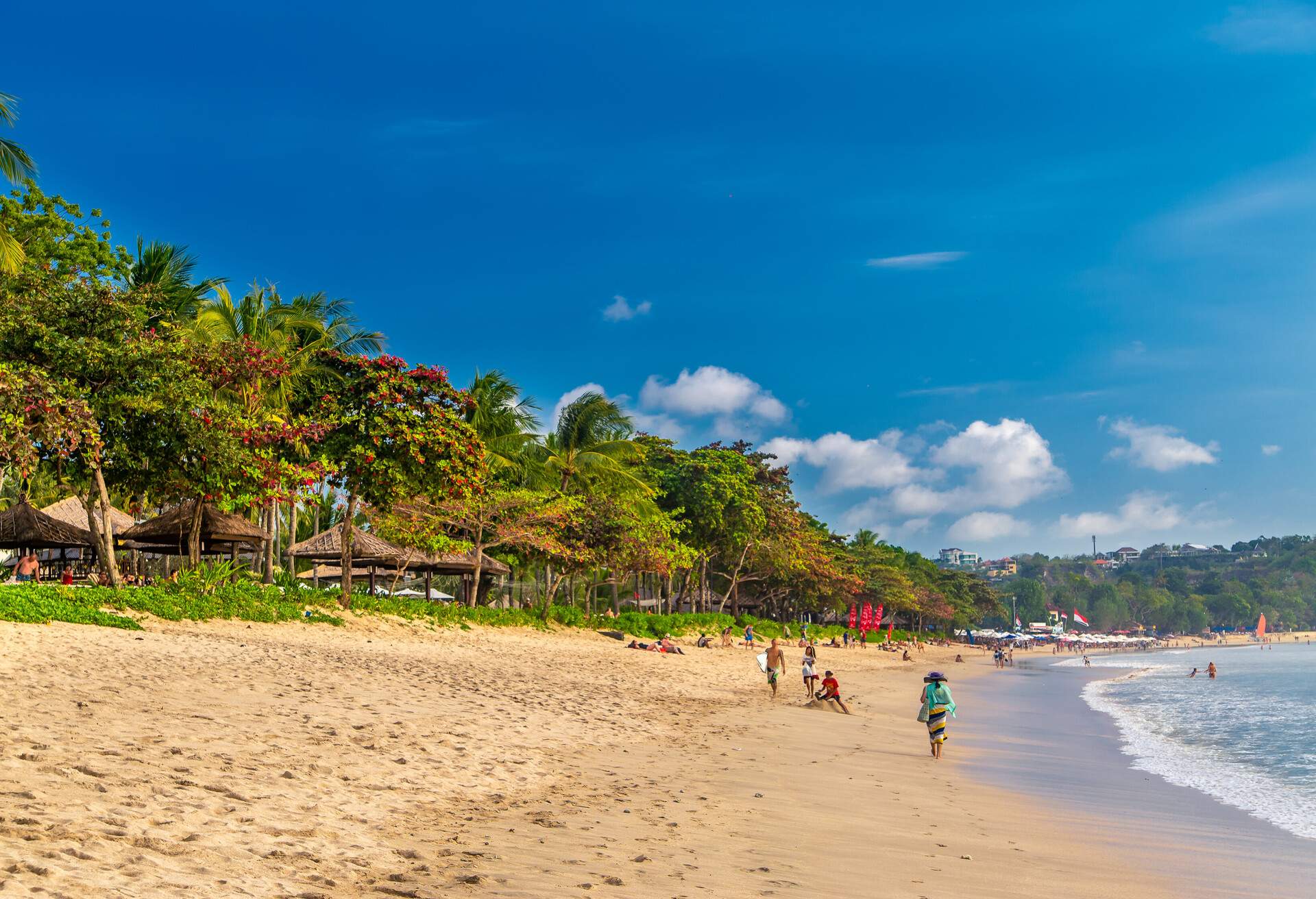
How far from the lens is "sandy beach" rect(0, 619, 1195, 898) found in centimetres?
547

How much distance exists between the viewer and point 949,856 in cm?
745

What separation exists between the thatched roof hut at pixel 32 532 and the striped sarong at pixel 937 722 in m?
22.7

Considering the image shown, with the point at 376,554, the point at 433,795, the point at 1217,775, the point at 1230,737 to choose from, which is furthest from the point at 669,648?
the point at 433,795

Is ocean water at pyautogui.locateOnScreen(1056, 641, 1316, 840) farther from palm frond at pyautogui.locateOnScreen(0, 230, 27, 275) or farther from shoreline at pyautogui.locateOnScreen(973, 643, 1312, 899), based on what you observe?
palm frond at pyautogui.locateOnScreen(0, 230, 27, 275)

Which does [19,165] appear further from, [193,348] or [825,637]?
[825,637]

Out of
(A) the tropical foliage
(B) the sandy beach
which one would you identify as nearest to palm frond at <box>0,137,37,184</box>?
(A) the tropical foliage

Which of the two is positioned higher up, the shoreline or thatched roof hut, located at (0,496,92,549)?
thatched roof hut, located at (0,496,92,549)

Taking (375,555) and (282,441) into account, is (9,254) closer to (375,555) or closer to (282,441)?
(282,441)

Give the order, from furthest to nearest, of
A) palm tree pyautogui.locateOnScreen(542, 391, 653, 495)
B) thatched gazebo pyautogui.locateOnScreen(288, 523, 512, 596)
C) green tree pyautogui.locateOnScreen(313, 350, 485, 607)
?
palm tree pyautogui.locateOnScreen(542, 391, 653, 495)
thatched gazebo pyautogui.locateOnScreen(288, 523, 512, 596)
green tree pyautogui.locateOnScreen(313, 350, 485, 607)

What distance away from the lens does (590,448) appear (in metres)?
39.3

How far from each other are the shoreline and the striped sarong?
0.68 m

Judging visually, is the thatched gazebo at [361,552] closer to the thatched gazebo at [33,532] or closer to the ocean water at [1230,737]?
the thatched gazebo at [33,532]

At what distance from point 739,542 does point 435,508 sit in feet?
73.3

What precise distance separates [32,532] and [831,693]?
2078 cm
